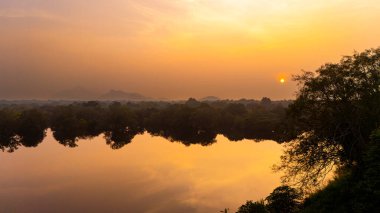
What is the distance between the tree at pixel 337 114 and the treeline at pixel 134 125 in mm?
61606

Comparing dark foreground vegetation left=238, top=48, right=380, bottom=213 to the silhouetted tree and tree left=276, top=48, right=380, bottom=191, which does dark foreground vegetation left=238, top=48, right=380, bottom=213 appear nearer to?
tree left=276, top=48, right=380, bottom=191

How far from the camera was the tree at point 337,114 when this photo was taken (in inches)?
1443

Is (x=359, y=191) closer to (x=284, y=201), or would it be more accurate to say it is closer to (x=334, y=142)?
(x=284, y=201)

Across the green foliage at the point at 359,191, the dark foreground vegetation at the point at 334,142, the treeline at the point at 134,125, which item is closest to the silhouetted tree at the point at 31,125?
the treeline at the point at 134,125

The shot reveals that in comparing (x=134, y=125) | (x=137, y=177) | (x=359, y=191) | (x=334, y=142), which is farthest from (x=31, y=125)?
(x=359, y=191)

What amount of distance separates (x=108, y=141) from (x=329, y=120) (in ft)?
249

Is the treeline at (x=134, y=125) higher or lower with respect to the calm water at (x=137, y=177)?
higher

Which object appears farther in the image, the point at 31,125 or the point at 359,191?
the point at 31,125

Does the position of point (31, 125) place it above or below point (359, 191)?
above

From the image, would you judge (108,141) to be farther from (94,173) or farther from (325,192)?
(325,192)

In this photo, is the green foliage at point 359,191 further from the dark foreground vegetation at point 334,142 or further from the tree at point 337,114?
the tree at point 337,114

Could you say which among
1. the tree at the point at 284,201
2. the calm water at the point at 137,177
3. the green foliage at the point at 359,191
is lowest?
the calm water at the point at 137,177

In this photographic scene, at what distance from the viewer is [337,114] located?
37.5 meters

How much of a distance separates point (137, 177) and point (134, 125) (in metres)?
73.7
